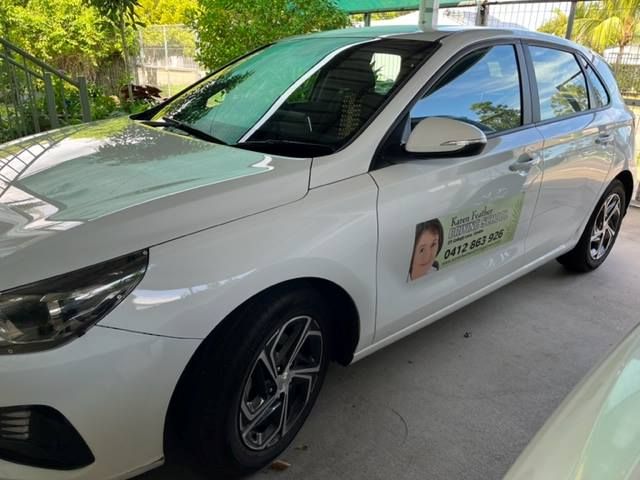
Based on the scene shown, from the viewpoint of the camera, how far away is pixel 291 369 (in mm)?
2002

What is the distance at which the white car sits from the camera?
1438 mm

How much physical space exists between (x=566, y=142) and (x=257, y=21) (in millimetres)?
4234

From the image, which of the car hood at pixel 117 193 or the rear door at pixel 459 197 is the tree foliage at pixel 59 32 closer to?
the car hood at pixel 117 193

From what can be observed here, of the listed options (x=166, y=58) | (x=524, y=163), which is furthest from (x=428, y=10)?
(x=166, y=58)

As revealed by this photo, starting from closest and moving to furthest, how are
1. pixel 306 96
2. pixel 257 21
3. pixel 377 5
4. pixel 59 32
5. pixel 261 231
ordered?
pixel 261 231 → pixel 306 96 → pixel 257 21 → pixel 377 5 → pixel 59 32

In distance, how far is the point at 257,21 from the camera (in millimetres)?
6141

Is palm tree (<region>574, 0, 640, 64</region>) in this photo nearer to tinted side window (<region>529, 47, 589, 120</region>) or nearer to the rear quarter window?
the rear quarter window

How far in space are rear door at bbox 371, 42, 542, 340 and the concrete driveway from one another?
375 millimetres

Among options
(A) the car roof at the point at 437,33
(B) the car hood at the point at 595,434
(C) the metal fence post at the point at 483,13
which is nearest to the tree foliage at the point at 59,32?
(C) the metal fence post at the point at 483,13

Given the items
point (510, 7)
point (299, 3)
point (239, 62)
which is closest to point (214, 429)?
point (239, 62)

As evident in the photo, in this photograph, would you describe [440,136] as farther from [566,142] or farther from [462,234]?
[566,142]

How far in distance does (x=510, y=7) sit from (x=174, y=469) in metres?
7.20

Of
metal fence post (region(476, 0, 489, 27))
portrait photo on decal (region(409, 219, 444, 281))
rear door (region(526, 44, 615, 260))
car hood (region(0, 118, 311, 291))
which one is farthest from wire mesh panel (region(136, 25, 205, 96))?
portrait photo on decal (region(409, 219, 444, 281))

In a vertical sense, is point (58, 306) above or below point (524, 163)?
below
